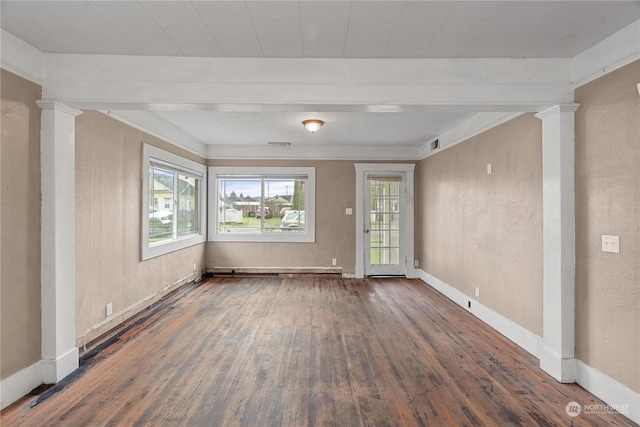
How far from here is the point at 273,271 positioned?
6.62 metres

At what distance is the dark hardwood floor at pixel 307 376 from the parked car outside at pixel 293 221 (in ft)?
8.49

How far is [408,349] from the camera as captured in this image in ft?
10.4

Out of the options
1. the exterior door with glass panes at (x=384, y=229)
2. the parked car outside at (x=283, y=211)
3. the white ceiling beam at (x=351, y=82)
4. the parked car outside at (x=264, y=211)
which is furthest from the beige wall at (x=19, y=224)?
the exterior door with glass panes at (x=384, y=229)

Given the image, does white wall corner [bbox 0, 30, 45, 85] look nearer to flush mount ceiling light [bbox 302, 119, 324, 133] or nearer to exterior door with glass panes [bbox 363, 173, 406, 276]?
flush mount ceiling light [bbox 302, 119, 324, 133]

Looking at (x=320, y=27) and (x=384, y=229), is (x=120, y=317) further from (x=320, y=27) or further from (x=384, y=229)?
(x=384, y=229)

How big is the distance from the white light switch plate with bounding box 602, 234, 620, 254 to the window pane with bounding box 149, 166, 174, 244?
4.77m

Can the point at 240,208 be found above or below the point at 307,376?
above

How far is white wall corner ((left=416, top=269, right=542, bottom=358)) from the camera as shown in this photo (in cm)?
311

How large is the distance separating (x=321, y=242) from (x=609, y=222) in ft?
15.5

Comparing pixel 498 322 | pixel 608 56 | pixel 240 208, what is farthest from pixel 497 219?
pixel 240 208

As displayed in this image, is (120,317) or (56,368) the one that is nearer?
(56,368)

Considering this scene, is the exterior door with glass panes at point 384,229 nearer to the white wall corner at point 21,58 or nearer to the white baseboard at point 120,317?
the white baseboard at point 120,317

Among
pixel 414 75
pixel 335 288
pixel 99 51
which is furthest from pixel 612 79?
pixel 335 288

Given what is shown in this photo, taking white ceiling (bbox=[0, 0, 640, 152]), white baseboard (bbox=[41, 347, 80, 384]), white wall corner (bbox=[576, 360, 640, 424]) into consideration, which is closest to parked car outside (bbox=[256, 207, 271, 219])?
white ceiling (bbox=[0, 0, 640, 152])
